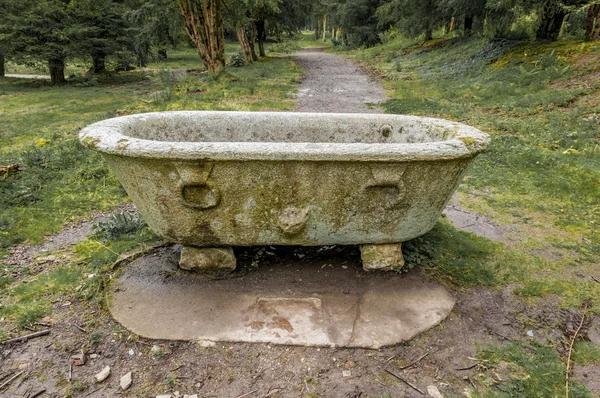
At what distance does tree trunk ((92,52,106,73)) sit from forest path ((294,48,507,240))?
23.2ft

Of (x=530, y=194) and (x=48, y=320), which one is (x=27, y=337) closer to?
(x=48, y=320)

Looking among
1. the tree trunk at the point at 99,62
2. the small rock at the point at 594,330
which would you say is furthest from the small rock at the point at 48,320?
the tree trunk at the point at 99,62

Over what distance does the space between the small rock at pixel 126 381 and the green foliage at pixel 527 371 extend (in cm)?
180

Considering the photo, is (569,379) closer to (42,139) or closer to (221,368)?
(221,368)

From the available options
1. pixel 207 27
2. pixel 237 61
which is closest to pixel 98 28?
pixel 207 27

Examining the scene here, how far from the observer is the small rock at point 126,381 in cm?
190

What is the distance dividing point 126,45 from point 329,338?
1373cm

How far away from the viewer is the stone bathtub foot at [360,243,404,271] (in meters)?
2.69

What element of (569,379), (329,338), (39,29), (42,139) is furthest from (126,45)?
(569,379)

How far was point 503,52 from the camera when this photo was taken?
10.3m

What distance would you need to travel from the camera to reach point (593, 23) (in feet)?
26.3

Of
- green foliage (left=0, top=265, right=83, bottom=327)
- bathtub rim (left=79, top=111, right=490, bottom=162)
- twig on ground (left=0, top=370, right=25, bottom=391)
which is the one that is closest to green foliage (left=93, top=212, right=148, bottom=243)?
green foliage (left=0, top=265, right=83, bottom=327)

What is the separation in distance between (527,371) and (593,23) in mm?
9372

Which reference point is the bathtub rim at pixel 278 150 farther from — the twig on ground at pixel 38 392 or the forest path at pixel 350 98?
the forest path at pixel 350 98
